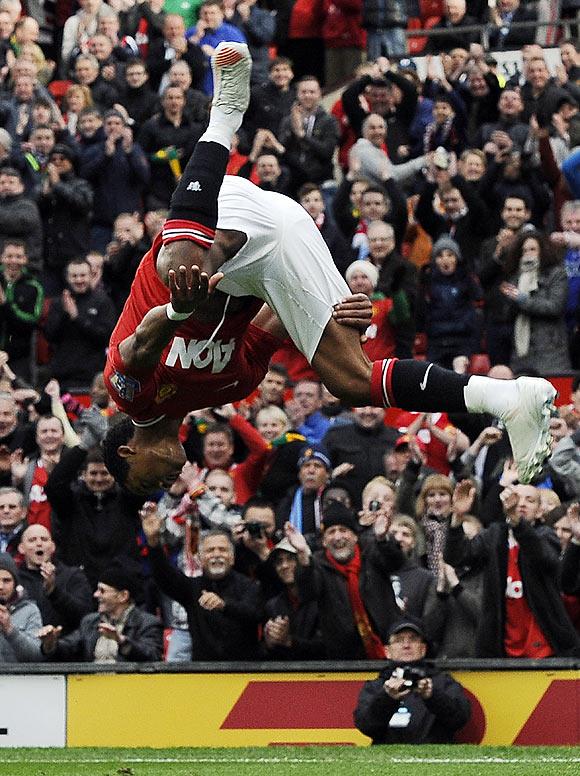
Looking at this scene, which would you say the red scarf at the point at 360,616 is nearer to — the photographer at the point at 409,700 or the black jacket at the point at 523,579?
the photographer at the point at 409,700

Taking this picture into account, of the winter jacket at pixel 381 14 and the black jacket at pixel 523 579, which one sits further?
the winter jacket at pixel 381 14

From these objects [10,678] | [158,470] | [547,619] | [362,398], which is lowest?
[10,678]

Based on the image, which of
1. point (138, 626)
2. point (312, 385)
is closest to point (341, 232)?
point (312, 385)

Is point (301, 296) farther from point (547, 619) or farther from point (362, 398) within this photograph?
point (547, 619)

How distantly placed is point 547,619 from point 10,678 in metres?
3.24

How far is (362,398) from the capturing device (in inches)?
356

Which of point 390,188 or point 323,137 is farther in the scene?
point 323,137

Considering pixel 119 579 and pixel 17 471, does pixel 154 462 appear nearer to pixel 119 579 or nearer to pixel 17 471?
pixel 119 579

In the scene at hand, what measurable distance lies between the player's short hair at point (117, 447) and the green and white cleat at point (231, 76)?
1.74 m

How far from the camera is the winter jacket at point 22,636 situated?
→ 40.2 feet

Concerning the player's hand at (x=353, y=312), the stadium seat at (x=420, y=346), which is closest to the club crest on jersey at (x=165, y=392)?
the player's hand at (x=353, y=312)

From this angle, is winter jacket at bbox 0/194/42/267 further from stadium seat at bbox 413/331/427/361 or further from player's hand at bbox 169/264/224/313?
player's hand at bbox 169/264/224/313

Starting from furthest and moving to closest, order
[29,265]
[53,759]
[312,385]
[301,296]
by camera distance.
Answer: [29,265]
[312,385]
[53,759]
[301,296]

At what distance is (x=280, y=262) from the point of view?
8.88 m
